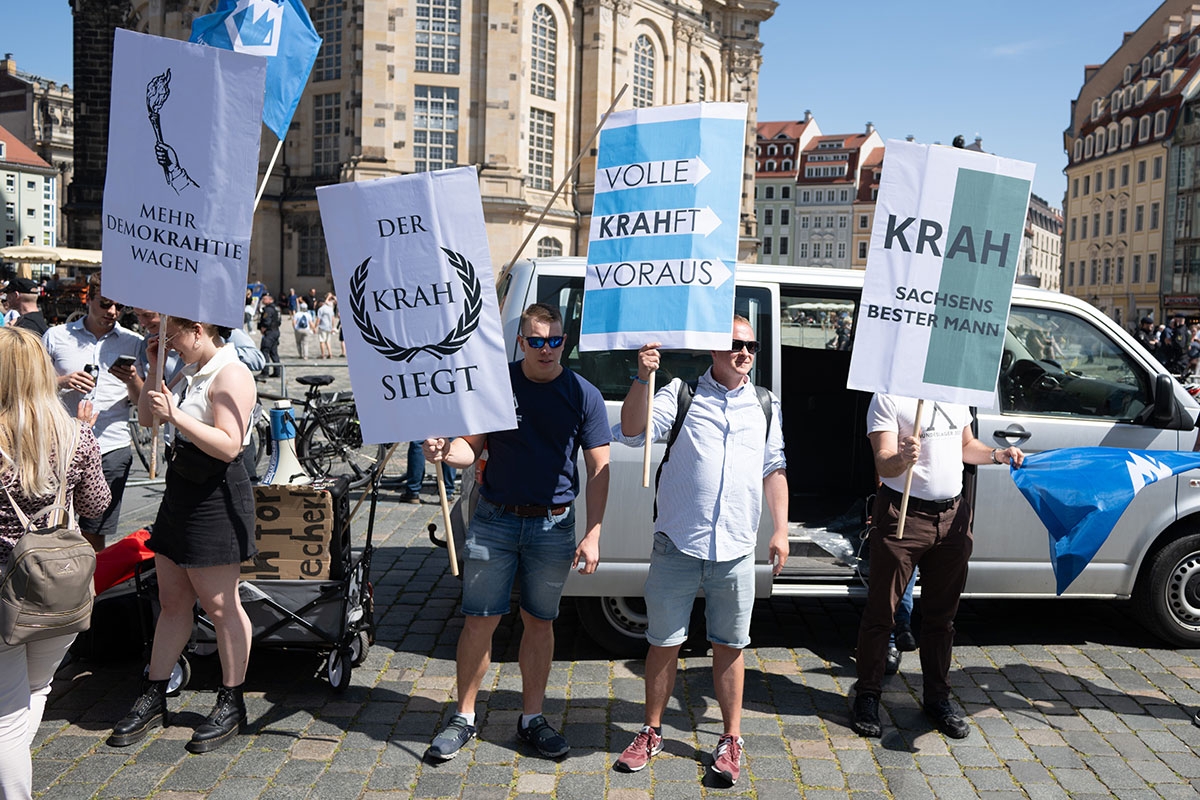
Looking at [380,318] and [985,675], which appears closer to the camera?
[380,318]

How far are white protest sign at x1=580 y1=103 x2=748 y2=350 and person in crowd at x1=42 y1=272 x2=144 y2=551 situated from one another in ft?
9.17

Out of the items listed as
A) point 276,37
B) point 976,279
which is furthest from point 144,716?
point 976,279

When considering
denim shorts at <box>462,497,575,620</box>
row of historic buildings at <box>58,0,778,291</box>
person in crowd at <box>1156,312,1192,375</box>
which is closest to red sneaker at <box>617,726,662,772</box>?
denim shorts at <box>462,497,575,620</box>

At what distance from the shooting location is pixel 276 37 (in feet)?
21.4

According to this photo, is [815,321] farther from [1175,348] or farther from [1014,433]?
[1175,348]

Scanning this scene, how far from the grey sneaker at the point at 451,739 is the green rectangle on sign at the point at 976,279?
2507mm

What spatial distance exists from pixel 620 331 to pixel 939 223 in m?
1.48

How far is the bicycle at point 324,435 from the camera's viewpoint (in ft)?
39.5

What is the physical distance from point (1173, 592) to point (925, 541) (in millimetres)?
2270

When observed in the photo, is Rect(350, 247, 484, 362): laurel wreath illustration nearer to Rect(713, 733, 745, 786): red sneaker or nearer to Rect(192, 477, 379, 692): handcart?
Rect(192, 477, 379, 692): handcart

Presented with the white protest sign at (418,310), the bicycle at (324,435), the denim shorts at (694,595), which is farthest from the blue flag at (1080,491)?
the bicycle at (324,435)

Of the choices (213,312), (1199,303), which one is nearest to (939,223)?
(213,312)

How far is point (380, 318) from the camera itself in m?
4.46

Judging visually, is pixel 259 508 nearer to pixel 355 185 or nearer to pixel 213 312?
pixel 213 312
